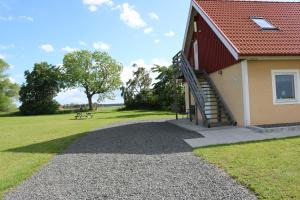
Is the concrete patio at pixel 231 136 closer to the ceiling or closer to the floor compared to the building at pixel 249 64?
closer to the floor

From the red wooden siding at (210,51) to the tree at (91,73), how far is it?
41018mm

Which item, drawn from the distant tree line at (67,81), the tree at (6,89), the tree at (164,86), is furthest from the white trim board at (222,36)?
the tree at (6,89)

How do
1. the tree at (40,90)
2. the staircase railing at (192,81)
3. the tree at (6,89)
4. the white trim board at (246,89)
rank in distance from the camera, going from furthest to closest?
the tree at (6,89), the tree at (40,90), the staircase railing at (192,81), the white trim board at (246,89)

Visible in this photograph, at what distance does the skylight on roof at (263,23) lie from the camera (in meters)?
14.6

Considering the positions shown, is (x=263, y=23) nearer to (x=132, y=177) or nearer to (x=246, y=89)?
(x=246, y=89)

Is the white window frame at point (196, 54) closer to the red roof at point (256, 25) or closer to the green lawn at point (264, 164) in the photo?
the red roof at point (256, 25)

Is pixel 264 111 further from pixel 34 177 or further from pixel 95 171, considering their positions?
pixel 34 177

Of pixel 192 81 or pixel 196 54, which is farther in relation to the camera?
pixel 196 54

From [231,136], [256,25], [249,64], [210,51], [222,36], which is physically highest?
[256,25]

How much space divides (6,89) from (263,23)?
59878mm

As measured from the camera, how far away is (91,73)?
58.9 metres

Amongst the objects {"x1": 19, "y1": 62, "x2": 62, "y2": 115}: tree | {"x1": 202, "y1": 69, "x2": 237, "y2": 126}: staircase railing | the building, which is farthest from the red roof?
{"x1": 19, "y1": 62, "x2": 62, "y2": 115}: tree

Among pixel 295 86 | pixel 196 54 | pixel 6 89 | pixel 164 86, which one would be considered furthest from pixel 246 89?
pixel 6 89

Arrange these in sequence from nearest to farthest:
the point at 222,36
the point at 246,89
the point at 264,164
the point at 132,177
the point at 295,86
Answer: the point at 132,177 < the point at 264,164 < the point at 246,89 < the point at 295,86 < the point at 222,36
